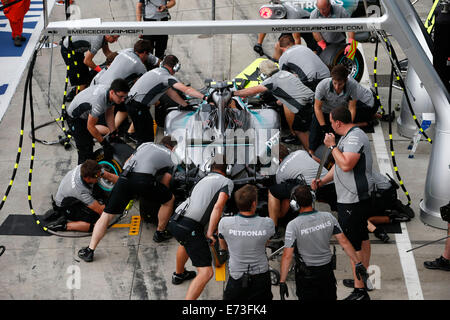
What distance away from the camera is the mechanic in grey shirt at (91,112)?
31.8 ft

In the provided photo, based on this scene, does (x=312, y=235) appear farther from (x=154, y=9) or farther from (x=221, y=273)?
(x=154, y=9)

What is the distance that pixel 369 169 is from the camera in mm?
7898

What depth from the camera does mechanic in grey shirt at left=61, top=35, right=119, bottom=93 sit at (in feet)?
38.5

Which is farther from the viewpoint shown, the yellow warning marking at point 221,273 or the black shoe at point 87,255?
the black shoe at point 87,255

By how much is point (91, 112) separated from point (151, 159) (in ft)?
5.34

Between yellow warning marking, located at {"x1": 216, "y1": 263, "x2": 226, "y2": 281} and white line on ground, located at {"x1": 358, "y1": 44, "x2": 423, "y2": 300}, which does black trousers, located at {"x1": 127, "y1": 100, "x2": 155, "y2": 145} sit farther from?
white line on ground, located at {"x1": 358, "y1": 44, "x2": 423, "y2": 300}

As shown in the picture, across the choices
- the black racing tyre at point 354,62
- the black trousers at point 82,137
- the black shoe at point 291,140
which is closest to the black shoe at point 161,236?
the black trousers at point 82,137

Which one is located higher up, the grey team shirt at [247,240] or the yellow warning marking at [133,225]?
the grey team shirt at [247,240]

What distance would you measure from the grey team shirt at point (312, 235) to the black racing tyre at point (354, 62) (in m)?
5.29

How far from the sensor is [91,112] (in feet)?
32.1

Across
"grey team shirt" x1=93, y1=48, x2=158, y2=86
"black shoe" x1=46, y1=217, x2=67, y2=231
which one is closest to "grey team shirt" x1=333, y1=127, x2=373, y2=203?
"black shoe" x1=46, y1=217, x2=67, y2=231

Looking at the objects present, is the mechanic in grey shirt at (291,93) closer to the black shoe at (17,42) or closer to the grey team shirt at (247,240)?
the grey team shirt at (247,240)

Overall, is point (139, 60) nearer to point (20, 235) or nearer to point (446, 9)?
point (20, 235)
